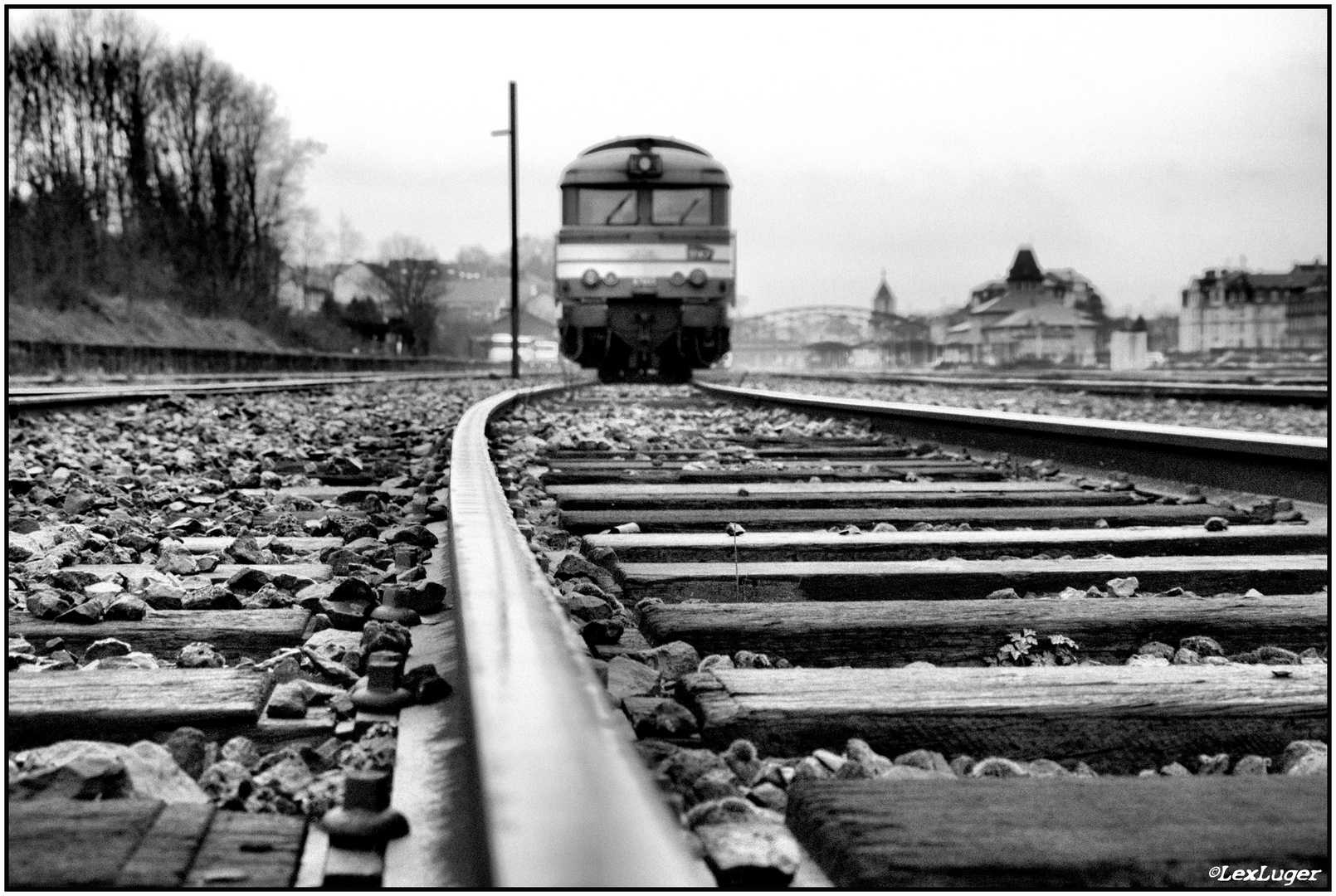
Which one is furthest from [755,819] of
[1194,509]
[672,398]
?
[672,398]

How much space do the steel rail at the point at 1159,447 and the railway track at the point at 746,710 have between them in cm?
53

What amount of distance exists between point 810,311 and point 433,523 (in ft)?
363

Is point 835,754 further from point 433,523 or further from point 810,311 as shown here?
point 810,311

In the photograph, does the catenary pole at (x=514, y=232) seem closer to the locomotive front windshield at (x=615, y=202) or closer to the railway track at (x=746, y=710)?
the locomotive front windshield at (x=615, y=202)

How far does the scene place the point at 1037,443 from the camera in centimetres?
545

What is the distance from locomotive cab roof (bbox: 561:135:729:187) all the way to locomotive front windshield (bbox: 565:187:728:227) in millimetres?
98

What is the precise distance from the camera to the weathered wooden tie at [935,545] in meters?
3.04

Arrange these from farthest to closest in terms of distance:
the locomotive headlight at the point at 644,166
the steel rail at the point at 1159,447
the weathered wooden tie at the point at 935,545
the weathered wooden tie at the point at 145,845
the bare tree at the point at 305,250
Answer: the bare tree at the point at 305,250 → the locomotive headlight at the point at 644,166 → the steel rail at the point at 1159,447 → the weathered wooden tie at the point at 935,545 → the weathered wooden tie at the point at 145,845

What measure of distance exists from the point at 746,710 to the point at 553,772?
0.83 m

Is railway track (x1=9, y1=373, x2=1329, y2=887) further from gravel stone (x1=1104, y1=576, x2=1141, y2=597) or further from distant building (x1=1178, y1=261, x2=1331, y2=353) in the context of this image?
distant building (x1=1178, y1=261, x2=1331, y2=353)

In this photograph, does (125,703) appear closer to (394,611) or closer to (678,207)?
(394,611)

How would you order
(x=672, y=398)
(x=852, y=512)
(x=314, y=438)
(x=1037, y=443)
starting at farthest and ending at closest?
(x=672, y=398), (x=314, y=438), (x=1037, y=443), (x=852, y=512)

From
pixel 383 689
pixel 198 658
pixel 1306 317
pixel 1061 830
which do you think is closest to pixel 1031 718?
pixel 1061 830

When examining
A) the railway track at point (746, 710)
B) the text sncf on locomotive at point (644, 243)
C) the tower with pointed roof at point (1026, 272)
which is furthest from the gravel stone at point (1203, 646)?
the tower with pointed roof at point (1026, 272)
